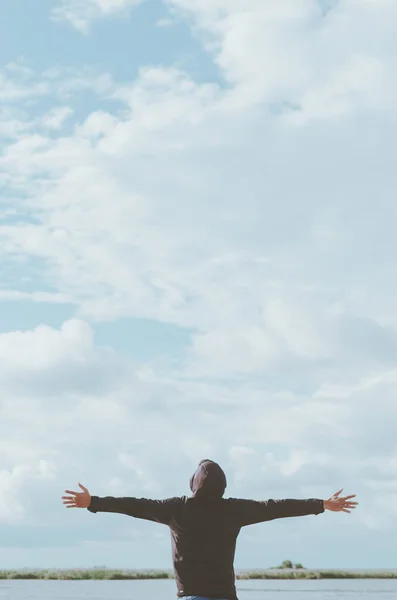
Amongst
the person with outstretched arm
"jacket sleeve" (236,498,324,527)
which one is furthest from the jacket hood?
"jacket sleeve" (236,498,324,527)

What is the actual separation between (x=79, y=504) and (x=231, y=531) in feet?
3.82

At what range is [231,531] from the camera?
7.05 meters

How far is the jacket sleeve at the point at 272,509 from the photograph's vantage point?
7.17 meters

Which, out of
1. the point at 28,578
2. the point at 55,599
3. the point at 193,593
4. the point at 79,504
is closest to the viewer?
the point at 193,593

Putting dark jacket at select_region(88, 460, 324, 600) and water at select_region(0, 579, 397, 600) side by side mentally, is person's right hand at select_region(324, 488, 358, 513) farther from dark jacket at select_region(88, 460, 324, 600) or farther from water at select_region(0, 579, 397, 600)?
water at select_region(0, 579, 397, 600)

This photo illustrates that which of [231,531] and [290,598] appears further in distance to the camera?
[290,598]

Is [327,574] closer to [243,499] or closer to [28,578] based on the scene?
[28,578]

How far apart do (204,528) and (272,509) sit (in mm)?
618

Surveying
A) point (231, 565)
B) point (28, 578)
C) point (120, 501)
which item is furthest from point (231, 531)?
point (28, 578)

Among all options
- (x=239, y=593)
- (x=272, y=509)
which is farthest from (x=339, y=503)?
(x=239, y=593)

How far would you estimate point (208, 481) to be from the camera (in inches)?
273

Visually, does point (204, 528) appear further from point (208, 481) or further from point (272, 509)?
point (272, 509)

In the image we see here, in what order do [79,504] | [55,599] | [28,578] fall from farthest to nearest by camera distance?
1. [28,578]
2. [55,599]
3. [79,504]

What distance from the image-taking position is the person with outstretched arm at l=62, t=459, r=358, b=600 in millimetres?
6934
